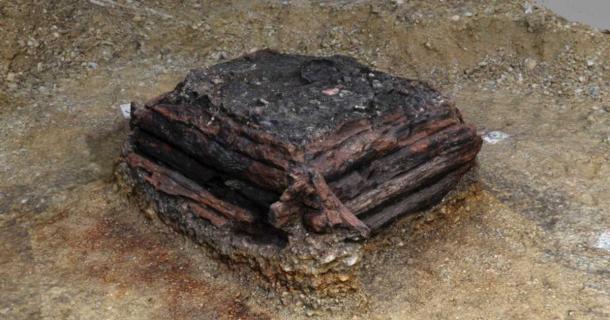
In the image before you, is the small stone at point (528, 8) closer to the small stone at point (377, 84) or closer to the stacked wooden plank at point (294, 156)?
the stacked wooden plank at point (294, 156)

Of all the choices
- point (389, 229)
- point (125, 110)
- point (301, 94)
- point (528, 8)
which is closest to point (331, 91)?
point (301, 94)

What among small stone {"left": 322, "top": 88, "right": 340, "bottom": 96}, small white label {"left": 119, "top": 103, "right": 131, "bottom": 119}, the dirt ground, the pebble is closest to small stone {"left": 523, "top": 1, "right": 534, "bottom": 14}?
the dirt ground

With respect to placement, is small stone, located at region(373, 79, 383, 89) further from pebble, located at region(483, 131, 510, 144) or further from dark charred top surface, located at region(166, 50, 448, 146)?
pebble, located at region(483, 131, 510, 144)

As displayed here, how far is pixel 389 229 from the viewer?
216 inches

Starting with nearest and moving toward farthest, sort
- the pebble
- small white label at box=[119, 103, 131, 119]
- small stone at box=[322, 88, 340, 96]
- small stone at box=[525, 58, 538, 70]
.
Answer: small stone at box=[322, 88, 340, 96] < the pebble < small white label at box=[119, 103, 131, 119] < small stone at box=[525, 58, 538, 70]

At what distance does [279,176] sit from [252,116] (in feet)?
1.78

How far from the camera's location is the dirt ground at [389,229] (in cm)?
502

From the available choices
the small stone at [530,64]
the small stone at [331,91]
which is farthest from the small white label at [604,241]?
the small stone at [530,64]

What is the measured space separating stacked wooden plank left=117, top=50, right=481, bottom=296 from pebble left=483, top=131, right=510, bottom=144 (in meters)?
1.36

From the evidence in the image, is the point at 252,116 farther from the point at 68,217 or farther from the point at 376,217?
the point at 68,217

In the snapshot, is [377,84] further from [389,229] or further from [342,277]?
[342,277]

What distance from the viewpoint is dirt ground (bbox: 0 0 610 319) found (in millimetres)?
5023

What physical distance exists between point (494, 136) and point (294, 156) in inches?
122

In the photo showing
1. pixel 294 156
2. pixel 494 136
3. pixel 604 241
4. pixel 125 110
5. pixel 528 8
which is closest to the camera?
pixel 294 156
